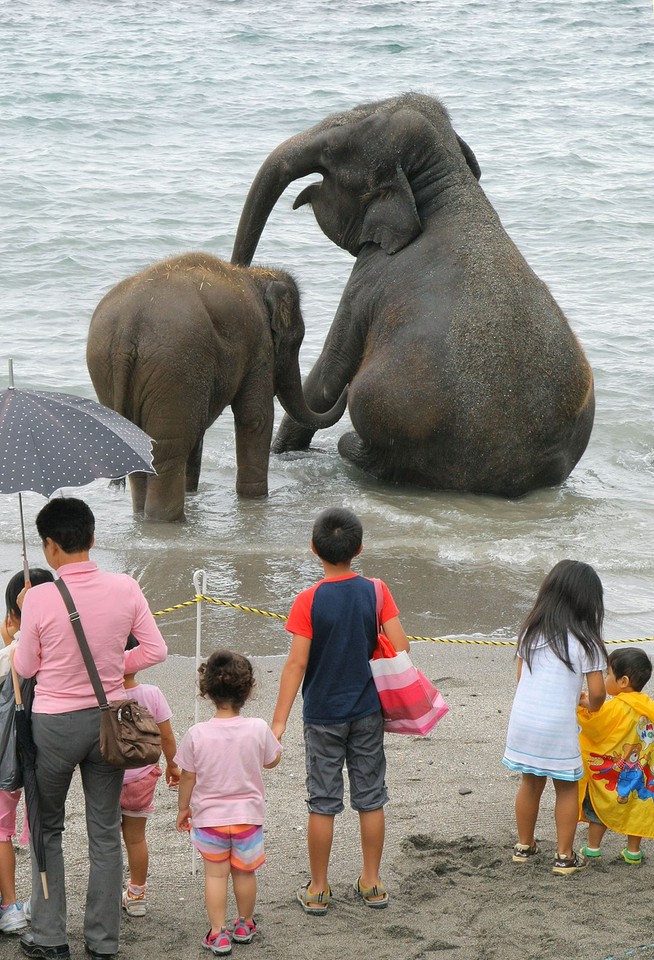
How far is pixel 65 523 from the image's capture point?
3.85 metres

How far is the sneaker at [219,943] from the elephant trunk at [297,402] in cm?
514

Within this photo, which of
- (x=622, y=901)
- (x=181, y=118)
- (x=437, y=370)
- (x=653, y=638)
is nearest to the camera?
(x=622, y=901)

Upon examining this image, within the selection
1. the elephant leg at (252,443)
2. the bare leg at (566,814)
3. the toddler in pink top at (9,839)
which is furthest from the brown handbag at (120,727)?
the elephant leg at (252,443)

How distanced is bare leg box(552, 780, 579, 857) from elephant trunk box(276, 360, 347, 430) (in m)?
4.62

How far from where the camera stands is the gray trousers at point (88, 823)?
A: 12.6ft

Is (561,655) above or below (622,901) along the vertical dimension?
above

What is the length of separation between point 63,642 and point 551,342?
6002 mm

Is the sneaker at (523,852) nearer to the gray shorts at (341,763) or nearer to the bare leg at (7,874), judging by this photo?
the gray shorts at (341,763)

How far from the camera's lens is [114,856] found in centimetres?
392

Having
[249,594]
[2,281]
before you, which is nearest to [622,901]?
[249,594]

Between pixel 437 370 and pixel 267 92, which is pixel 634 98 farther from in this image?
pixel 437 370

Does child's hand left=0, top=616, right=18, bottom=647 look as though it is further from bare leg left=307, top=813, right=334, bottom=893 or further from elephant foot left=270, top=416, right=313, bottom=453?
elephant foot left=270, top=416, right=313, bottom=453

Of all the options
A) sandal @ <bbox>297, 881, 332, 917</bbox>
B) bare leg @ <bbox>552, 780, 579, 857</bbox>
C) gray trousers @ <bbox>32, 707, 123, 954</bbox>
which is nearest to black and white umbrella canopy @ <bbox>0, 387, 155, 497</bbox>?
gray trousers @ <bbox>32, 707, 123, 954</bbox>

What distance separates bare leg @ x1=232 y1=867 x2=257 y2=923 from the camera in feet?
Result: 13.0
